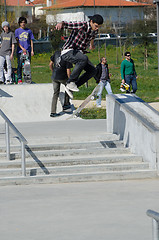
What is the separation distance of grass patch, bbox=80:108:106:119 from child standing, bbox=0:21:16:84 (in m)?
2.80

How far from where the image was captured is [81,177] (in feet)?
27.4

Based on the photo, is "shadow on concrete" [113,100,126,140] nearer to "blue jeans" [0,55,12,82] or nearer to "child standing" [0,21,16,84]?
"child standing" [0,21,16,84]

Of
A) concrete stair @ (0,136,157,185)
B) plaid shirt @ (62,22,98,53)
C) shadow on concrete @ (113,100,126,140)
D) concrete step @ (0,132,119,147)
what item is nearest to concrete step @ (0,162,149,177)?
concrete stair @ (0,136,157,185)

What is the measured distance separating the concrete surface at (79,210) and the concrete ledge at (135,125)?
70 cm

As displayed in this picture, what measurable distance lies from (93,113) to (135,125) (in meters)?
8.22

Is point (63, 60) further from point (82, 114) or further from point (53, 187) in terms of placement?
point (82, 114)

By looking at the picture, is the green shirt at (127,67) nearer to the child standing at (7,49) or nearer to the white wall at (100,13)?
the child standing at (7,49)

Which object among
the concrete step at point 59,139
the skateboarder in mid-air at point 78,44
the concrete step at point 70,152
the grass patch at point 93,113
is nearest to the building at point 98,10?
the grass patch at point 93,113

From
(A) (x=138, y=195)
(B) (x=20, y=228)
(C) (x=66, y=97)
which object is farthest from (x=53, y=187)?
(C) (x=66, y=97)

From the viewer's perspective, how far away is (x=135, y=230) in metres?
5.58

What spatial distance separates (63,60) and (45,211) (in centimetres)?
430

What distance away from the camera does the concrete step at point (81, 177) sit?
26.8 ft

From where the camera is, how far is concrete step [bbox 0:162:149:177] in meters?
8.42

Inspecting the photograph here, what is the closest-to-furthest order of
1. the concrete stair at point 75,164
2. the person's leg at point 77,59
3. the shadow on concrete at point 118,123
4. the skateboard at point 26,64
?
the concrete stair at point 75,164, the person's leg at point 77,59, the shadow on concrete at point 118,123, the skateboard at point 26,64
